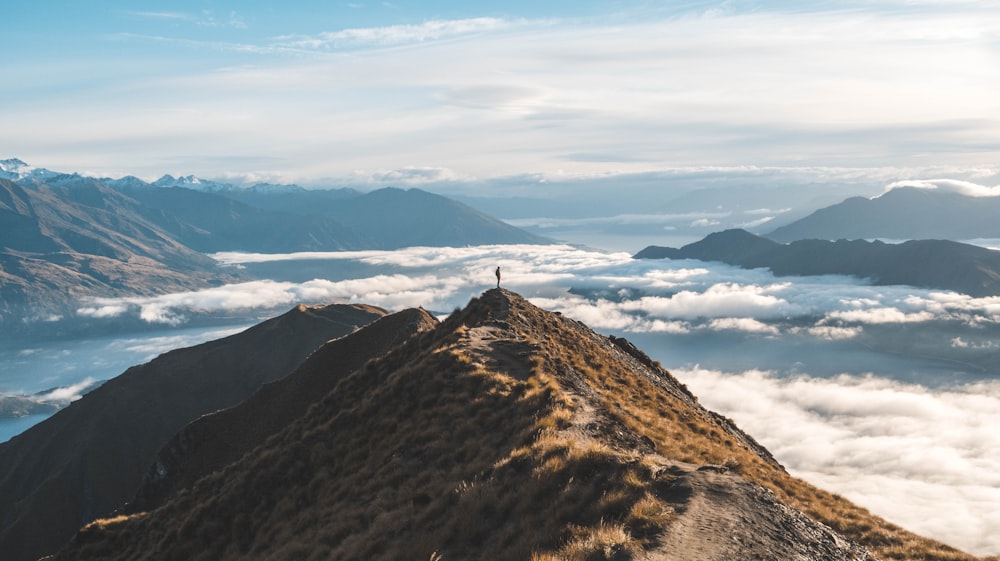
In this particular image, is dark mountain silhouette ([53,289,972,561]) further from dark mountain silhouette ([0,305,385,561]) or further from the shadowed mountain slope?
dark mountain silhouette ([0,305,385,561])

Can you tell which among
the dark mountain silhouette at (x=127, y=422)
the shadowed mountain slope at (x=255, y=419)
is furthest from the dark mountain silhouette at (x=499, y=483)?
the dark mountain silhouette at (x=127, y=422)

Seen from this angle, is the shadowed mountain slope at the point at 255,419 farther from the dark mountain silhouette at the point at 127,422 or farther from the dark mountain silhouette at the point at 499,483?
the dark mountain silhouette at the point at 127,422

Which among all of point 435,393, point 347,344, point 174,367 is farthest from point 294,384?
point 174,367

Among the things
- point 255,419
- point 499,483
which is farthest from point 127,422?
point 499,483

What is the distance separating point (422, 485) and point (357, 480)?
209 inches

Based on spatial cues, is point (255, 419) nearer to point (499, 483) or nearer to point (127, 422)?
point (499, 483)

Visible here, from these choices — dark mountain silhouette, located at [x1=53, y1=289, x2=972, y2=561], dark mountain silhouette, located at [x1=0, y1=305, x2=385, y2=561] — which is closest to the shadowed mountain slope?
dark mountain silhouette, located at [x1=53, y1=289, x2=972, y2=561]

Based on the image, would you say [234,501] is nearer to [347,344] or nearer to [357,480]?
[357,480]

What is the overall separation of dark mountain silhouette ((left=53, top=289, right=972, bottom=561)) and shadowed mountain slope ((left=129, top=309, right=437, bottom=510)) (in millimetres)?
21500

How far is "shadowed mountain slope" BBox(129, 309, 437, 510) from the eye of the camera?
61.5 meters

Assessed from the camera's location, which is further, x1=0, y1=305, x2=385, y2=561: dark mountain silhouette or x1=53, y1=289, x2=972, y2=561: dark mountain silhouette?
x1=0, y1=305, x2=385, y2=561: dark mountain silhouette

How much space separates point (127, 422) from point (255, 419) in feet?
457

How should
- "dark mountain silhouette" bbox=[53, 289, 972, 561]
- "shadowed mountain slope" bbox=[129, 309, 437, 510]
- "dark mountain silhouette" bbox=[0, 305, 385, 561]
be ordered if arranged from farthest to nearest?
"dark mountain silhouette" bbox=[0, 305, 385, 561] < "shadowed mountain slope" bbox=[129, 309, 437, 510] < "dark mountain silhouette" bbox=[53, 289, 972, 561]

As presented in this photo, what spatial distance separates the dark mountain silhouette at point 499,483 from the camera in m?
16.1
